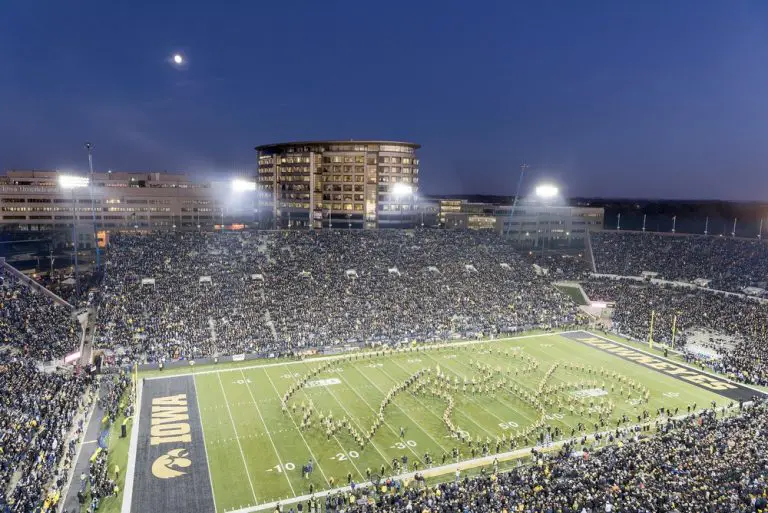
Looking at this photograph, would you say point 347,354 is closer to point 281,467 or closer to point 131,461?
point 281,467

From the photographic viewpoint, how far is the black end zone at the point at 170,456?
21344 millimetres

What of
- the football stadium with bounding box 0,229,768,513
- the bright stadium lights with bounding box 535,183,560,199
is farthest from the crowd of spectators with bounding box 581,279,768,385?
the bright stadium lights with bounding box 535,183,560,199

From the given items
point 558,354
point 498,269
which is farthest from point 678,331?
point 498,269

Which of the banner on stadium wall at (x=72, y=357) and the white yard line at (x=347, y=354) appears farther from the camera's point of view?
the white yard line at (x=347, y=354)

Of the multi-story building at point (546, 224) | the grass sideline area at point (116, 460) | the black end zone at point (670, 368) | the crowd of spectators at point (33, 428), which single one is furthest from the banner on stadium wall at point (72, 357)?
the multi-story building at point (546, 224)

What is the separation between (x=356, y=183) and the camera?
311 feet

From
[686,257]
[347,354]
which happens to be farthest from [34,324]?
[686,257]

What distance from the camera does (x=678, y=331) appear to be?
161 ft

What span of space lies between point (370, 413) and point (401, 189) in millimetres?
62519

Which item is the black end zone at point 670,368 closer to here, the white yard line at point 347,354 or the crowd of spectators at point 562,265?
the white yard line at point 347,354

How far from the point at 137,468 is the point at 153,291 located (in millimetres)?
25922

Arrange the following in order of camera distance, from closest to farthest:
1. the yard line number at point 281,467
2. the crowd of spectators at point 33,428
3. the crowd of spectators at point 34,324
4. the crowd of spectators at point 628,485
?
the crowd of spectators at point 628,485 < the crowd of spectators at point 33,428 < the yard line number at point 281,467 < the crowd of spectators at point 34,324

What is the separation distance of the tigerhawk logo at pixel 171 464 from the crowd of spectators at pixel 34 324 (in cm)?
1485

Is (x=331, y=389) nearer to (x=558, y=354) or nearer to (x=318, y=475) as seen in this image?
(x=318, y=475)
